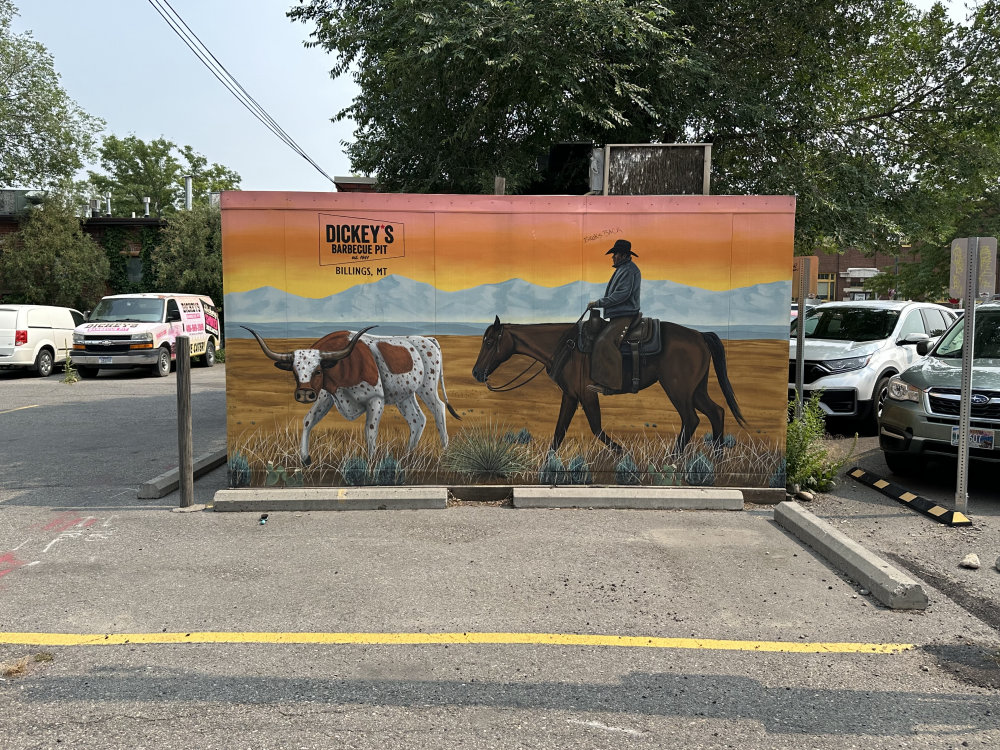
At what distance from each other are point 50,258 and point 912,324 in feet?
94.7

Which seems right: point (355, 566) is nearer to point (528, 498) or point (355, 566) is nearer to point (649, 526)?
point (528, 498)

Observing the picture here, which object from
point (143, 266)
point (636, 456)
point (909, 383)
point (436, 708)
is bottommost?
point (436, 708)

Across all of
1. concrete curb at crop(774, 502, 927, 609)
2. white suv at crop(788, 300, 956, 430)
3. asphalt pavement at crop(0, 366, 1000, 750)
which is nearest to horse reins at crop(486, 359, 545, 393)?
asphalt pavement at crop(0, 366, 1000, 750)

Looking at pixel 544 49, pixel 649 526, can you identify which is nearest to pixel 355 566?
pixel 649 526

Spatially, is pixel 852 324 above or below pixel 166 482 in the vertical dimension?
above

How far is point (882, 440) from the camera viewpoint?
802cm

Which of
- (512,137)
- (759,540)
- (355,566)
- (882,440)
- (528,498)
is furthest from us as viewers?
(512,137)

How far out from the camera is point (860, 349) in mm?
10633

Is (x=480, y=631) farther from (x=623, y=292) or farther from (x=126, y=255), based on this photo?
(x=126, y=255)

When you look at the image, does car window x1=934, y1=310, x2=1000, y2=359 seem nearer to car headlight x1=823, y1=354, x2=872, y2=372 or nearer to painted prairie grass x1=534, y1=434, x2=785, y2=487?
car headlight x1=823, y1=354, x2=872, y2=372

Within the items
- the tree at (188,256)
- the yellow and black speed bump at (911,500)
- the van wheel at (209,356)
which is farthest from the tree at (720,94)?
the tree at (188,256)

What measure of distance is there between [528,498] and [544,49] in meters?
5.28

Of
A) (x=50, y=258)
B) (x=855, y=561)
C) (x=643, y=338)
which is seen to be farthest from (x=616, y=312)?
(x=50, y=258)

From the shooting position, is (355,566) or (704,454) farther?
(704,454)
